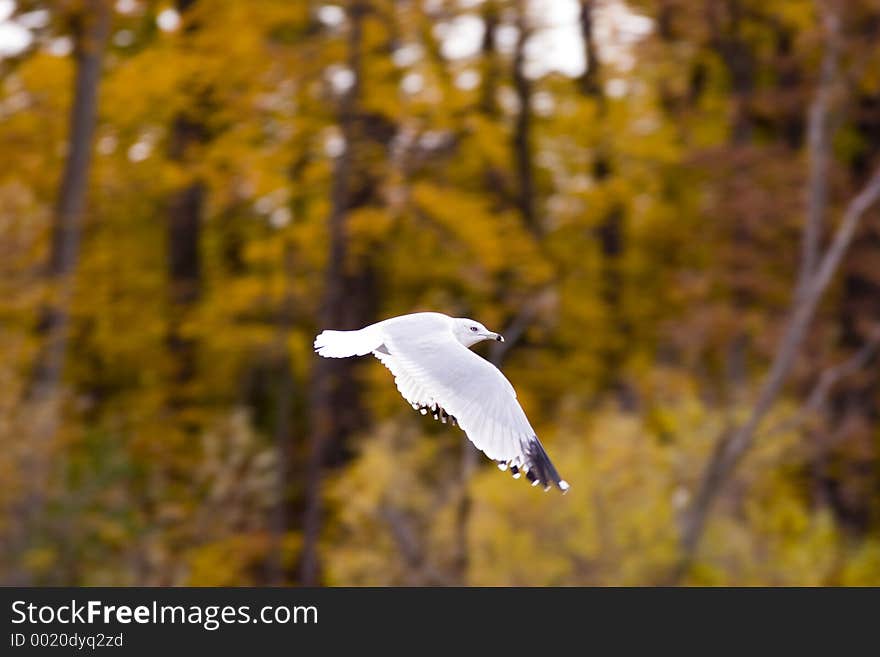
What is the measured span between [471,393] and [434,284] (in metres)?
9.86

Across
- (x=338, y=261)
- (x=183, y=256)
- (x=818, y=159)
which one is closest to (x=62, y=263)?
(x=338, y=261)

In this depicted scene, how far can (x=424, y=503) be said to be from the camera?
1026cm

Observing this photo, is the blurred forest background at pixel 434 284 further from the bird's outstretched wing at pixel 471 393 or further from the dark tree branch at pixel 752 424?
the bird's outstretched wing at pixel 471 393

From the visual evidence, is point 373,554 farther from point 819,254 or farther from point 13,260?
point 819,254

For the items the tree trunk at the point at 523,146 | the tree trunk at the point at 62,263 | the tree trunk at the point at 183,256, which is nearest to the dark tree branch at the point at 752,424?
the tree trunk at the point at 523,146

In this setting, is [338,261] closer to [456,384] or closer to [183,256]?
[183,256]

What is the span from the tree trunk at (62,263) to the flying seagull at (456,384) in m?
4.99

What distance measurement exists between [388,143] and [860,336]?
5044 millimetres

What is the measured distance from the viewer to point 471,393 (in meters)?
4.89

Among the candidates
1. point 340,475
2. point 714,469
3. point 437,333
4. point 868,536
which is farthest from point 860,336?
point 437,333

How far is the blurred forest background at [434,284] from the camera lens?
10.1 meters

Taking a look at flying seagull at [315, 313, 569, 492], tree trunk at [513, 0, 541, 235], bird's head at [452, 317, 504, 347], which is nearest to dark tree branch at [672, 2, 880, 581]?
tree trunk at [513, 0, 541, 235]

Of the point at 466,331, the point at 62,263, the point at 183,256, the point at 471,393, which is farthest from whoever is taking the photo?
the point at 183,256

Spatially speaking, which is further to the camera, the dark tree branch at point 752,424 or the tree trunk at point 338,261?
the tree trunk at point 338,261
